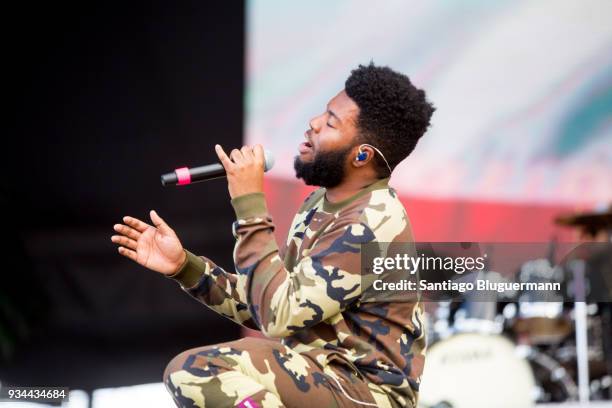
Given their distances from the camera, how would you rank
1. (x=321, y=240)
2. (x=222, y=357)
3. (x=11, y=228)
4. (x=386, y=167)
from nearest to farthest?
(x=222, y=357) < (x=321, y=240) < (x=386, y=167) < (x=11, y=228)

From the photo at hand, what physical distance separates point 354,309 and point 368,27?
2.31m

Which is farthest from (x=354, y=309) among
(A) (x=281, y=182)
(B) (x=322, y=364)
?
(A) (x=281, y=182)

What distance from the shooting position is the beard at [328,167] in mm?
1883

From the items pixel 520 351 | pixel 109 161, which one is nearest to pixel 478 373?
pixel 520 351

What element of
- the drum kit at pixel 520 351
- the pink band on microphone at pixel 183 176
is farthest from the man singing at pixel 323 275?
the drum kit at pixel 520 351

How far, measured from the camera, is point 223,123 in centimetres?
385

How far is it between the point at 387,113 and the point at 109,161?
7.29 ft

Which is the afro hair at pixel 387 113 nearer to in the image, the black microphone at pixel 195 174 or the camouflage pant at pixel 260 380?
the black microphone at pixel 195 174

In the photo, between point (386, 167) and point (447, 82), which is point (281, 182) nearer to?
point (447, 82)

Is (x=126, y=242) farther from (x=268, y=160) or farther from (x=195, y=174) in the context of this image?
(x=268, y=160)

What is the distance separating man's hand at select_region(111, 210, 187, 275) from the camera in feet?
6.46

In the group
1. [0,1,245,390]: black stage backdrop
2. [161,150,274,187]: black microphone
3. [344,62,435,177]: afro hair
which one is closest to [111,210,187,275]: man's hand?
[161,150,274,187]: black microphone

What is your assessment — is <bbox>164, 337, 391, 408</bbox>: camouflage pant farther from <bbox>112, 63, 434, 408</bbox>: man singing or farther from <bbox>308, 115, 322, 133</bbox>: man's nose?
<bbox>308, 115, 322, 133</bbox>: man's nose

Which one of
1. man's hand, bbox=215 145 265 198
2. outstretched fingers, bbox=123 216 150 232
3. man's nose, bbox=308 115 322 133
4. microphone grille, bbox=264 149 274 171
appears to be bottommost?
outstretched fingers, bbox=123 216 150 232
